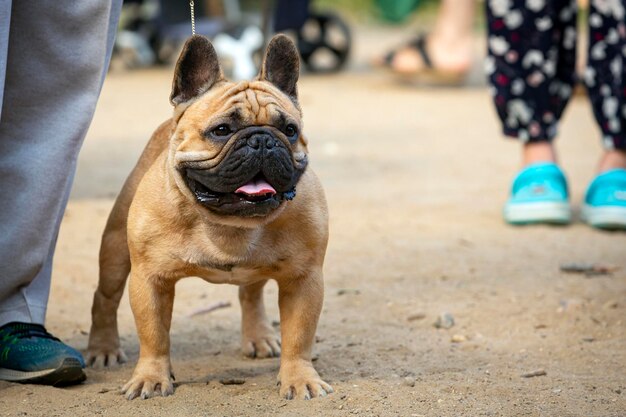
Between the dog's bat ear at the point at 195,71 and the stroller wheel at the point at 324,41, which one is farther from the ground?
the dog's bat ear at the point at 195,71

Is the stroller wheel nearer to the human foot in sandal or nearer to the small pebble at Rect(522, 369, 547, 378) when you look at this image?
the human foot in sandal

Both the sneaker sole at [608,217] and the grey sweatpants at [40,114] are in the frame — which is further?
the sneaker sole at [608,217]

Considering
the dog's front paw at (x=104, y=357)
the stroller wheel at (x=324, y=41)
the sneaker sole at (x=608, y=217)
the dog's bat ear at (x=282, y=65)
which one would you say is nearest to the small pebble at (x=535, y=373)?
the dog's bat ear at (x=282, y=65)

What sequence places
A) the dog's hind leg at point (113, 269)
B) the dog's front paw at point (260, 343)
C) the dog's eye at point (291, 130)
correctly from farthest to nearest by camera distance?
1. the dog's front paw at point (260, 343)
2. the dog's hind leg at point (113, 269)
3. the dog's eye at point (291, 130)

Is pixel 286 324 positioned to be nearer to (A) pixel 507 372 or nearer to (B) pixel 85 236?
(A) pixel 507 372

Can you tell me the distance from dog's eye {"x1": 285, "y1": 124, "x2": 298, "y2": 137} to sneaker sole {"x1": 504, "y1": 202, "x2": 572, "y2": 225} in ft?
8.07

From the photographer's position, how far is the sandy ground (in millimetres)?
2873

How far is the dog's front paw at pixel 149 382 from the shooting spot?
9.50 ft

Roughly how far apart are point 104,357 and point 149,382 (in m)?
0.42

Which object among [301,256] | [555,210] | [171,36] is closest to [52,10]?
[301,256]

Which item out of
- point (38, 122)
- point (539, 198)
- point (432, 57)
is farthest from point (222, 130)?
point (432, 57)

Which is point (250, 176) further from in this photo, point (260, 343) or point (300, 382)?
point (260, 343)

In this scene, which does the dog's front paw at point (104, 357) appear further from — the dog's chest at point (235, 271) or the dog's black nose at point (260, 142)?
the dog's black nose at point (260, 142)

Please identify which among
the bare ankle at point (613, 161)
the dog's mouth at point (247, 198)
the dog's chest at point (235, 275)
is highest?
the dog's mouth at point (247, 198)
